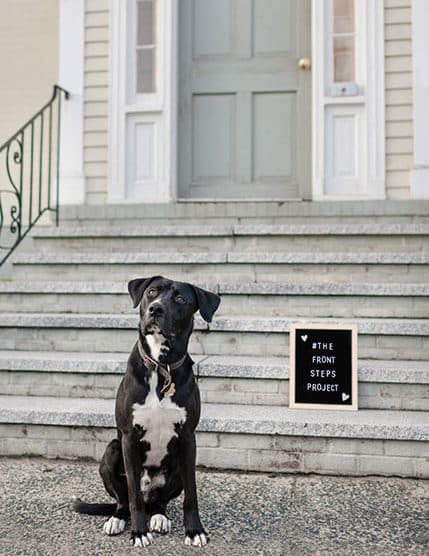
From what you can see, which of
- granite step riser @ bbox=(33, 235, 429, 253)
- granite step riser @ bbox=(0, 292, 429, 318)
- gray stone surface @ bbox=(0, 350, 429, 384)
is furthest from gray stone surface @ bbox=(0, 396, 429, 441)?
granite step riser @ bbox=(33, 235, 429, 253)

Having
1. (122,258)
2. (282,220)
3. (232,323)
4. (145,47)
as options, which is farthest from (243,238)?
(145,47)

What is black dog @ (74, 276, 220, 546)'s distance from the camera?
6.02 ft

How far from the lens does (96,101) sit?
466 centimetres

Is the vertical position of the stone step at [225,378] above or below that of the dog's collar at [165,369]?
below

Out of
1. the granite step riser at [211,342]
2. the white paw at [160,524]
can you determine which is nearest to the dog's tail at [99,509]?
the white paw at [160,524]

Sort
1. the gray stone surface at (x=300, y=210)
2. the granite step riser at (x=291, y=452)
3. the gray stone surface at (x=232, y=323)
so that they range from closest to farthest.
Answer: the granite step riser at (x=291, y=452), the gray stone surface at (x=232, y=323), the gray stone surface at (x=300, y=210)

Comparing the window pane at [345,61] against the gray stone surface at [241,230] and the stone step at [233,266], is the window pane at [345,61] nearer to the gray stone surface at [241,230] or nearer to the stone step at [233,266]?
the gray stone surface at [241,230]

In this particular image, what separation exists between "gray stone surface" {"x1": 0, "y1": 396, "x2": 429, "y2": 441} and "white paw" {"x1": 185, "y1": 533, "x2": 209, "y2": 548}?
650 millimetres

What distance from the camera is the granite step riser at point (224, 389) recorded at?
264cm

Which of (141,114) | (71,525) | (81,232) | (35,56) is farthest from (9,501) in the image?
(35,56)

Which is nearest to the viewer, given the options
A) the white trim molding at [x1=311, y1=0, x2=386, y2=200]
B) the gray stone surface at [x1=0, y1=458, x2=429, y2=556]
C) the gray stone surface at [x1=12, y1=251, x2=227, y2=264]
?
the gray stone surface at [x1=0, y1=458, x2=429, y2=556]

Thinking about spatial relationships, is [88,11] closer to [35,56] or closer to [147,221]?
[35,56]

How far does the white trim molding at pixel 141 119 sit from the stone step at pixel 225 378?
1.93m

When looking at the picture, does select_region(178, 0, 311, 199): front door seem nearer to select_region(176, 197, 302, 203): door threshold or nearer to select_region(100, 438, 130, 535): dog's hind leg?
select_region(176, 197, 302, 203): door threshold
